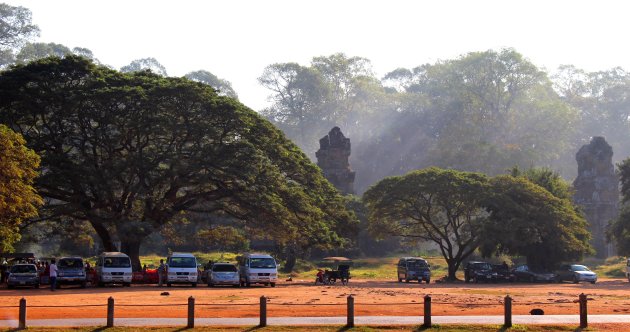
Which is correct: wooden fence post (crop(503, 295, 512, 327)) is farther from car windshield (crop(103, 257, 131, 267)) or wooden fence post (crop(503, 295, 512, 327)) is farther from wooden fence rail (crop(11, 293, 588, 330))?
car windshield (crop(103, 257, 131, 267))

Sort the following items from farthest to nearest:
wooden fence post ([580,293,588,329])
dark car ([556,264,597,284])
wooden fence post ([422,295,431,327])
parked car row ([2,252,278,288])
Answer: dark car ([556,264,597,284]), parked car row ([2,252,278,288]), wooden fence post ([580,293,588,329]), wooden fence post ([422,295,431,327])

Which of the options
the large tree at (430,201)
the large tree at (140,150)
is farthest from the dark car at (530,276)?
the large tree at (140,150)

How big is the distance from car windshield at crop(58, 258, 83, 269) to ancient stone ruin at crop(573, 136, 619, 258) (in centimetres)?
5288

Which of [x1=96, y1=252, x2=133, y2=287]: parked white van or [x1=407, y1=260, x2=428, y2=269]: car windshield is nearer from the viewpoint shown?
[x1=96, y1=252, x2=133, y2=287]: parked white van

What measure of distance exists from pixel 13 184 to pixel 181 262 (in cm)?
970

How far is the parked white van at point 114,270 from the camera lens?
1646 inches

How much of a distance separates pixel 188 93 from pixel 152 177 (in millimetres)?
5163

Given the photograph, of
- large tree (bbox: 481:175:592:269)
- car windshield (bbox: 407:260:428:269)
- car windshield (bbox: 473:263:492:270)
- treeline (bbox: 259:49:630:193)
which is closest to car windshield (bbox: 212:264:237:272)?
car windshield (bbox: 407:260:428:269)

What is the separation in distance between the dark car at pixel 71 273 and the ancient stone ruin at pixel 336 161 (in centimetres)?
4100

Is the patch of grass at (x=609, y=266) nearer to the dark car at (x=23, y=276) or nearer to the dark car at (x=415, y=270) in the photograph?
the dark car at (x=415, y=270)

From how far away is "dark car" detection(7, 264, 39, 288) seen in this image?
1583 inches

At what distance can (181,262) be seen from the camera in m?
43.2

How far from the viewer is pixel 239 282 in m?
44.1

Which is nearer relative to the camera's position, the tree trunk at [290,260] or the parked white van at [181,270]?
the parked white van at [181,270]
